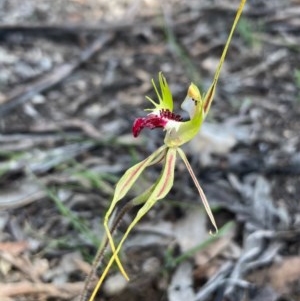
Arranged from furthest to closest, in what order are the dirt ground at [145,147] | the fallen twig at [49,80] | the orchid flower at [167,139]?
the fallen twig at [49,80] < the dirt ground at [145,147] < the orchid flower at [167,139]

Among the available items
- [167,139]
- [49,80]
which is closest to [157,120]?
[167,139]

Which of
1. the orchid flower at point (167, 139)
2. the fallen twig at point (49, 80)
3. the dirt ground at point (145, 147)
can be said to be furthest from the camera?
the fallen twig at point (49, 80)

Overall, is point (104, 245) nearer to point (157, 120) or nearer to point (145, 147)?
point (157, 120)

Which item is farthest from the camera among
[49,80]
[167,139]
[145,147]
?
[49,80]

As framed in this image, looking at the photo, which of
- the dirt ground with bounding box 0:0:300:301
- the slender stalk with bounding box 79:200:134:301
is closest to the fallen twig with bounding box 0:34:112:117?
the dirt ground with bounding box 0:0:300:301

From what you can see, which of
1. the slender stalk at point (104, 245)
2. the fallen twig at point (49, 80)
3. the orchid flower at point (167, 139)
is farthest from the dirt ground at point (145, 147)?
the orchid flower at point (167, 139)

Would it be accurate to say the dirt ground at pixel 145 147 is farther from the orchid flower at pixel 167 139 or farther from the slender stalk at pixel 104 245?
the orchid flower at pixel 167 139

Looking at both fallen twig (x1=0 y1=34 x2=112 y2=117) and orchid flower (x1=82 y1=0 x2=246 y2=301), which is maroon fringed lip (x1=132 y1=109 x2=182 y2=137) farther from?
fallen twig (x1=0 y1=34 x2=112 y2=117)

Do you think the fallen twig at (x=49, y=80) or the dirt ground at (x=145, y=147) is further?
the fallen twig at (x=49, y=80)
